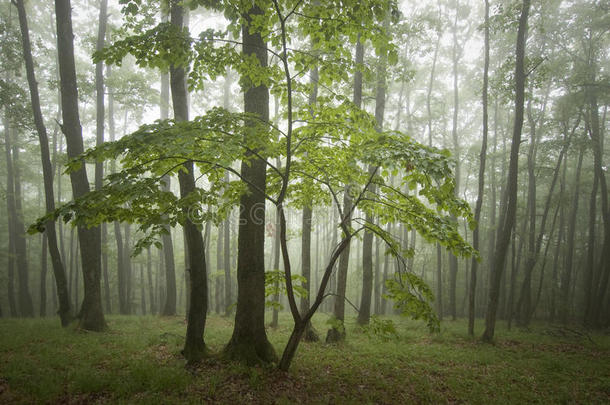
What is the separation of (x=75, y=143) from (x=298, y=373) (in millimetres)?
8492

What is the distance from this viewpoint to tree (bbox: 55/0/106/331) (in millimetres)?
7938

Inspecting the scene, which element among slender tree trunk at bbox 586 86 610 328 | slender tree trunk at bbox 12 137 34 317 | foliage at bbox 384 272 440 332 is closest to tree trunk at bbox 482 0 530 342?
slender tree trunk at bbox 586 86 610 328

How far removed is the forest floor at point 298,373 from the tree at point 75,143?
0.60 meters

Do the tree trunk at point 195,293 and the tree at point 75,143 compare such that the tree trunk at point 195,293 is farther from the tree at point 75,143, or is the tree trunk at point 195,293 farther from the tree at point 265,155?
the tree at point 75,143

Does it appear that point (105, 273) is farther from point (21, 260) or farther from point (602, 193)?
point (602, 193)

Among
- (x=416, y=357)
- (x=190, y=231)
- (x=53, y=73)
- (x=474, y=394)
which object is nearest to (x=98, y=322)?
(x=190, y=231)

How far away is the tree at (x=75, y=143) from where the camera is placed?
794 centimetres

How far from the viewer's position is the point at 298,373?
509cm

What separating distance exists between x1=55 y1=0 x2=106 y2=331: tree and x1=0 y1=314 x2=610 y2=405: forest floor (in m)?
0.60

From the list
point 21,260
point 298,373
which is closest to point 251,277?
point 298,373

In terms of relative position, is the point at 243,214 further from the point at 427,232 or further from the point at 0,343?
the point at 0,343

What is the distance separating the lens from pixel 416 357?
7293 mm

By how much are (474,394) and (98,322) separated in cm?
935

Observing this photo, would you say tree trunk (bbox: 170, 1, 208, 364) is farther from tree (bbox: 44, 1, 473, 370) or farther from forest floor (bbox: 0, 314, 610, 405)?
tree (bbox: 44, 1, 473, 370)
